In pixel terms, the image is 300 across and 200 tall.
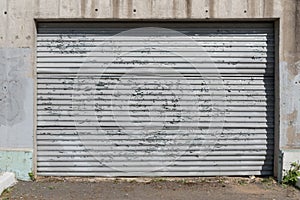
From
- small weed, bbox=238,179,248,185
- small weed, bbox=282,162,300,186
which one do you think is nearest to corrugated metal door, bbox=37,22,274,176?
small weed, bbox=238,179,248,185

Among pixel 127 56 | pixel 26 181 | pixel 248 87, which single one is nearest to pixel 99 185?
pixel 26 181

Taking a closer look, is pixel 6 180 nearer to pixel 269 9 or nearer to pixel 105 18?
pixel 105 18

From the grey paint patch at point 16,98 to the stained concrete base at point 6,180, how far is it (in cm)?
54

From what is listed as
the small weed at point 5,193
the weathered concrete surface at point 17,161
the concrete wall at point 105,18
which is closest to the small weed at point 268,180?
the concrete wall at point 105,18

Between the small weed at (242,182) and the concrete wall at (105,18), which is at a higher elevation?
the concrete wall at (105,18)

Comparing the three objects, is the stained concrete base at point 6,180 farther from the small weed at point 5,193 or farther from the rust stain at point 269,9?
the rust stain at point 269,9

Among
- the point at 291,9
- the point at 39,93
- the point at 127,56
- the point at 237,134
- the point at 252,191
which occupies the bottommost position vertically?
the point at 252,191

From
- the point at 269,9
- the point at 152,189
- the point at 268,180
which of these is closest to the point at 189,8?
the point at 269,9

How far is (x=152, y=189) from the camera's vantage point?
7000mm

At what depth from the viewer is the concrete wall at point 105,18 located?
289 inches

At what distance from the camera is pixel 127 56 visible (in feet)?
24.8

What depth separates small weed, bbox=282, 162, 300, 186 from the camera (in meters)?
7.20

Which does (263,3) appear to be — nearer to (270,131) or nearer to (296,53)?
(296,53)

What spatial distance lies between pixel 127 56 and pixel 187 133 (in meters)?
1.67
